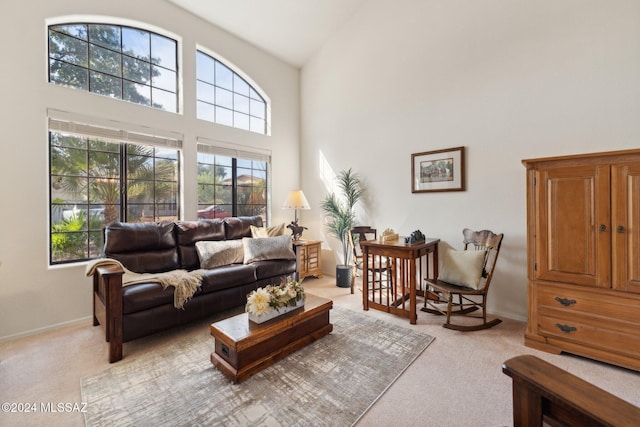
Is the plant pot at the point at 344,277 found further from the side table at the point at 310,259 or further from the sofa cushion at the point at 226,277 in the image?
the sofa cushion at the point at 226,277

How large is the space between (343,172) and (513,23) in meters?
2.64

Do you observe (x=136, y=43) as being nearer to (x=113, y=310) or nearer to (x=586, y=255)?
(x=113, y=310)

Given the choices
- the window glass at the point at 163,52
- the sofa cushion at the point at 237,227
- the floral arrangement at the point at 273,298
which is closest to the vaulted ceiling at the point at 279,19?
the window glass at the point at 163,52

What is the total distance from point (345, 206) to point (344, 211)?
8 centimetres

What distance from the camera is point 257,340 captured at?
6.37 feet

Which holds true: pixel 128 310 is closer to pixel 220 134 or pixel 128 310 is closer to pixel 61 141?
pixel 61 141

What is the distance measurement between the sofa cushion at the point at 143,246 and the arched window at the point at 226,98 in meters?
1.82

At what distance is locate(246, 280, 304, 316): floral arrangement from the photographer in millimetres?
2037

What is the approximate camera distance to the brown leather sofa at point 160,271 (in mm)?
2182

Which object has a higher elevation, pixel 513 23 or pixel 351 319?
pixel 513 23

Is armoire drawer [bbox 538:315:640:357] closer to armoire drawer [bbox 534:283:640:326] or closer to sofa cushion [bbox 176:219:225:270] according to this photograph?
armoire drawer [bbox 534:283:640:326]

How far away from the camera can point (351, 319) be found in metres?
2.94

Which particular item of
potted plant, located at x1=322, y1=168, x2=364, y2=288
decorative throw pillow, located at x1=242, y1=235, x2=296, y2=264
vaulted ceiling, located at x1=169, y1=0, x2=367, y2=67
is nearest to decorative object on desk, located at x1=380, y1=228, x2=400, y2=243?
potted plant, located at x1=322, y1=168, x2=364, y2=288

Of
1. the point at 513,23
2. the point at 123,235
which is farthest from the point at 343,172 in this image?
the point at 123,235
